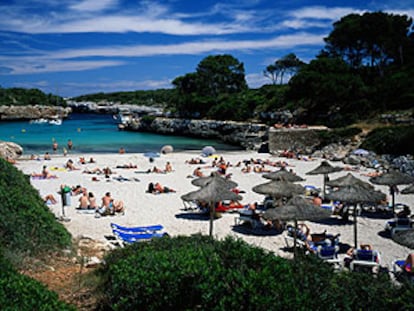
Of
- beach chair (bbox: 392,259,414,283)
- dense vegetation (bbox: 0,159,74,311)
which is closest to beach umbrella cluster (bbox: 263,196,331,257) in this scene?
beach chair (bbox: 392,259,414,283)

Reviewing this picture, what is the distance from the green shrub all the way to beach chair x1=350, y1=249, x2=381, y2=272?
21611mm

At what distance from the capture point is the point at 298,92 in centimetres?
5053

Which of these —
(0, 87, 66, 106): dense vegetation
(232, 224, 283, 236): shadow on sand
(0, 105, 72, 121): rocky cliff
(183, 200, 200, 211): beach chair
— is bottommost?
(232, 224, 283, 236): shadow on sand

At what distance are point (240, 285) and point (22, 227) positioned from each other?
5368 millimetres

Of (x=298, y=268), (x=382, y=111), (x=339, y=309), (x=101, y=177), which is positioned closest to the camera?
(x=339, y=309)

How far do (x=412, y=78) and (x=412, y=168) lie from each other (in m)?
22.0

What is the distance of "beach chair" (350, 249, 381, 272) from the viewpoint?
9.36 metres

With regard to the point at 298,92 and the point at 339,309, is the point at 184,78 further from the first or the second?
the point at 339,309

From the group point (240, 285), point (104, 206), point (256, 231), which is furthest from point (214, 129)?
point (240, 285)

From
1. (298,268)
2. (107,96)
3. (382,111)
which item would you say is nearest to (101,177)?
(298,268)

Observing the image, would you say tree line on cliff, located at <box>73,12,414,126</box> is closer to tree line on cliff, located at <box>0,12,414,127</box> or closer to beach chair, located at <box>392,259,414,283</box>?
tree line on cliff, located at <box>0,12,414,127</box>

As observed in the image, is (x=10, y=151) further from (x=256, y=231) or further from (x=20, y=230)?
(x=20, y=230)

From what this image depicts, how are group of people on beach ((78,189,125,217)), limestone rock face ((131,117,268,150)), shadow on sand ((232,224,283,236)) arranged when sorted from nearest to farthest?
shadow on sand ((232,224,283,236))
group of people on beach ((78,189,125,217))
limestone rock face ((131,117,268,150))

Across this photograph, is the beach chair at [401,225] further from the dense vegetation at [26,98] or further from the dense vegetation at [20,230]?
the dense vegetation at [26,98]
